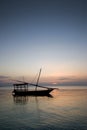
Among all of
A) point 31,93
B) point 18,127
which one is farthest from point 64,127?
point 31,93

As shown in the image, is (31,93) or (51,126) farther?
(31,93)

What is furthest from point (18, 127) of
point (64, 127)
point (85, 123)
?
point (85, 123)

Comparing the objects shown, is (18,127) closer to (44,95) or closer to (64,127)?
(64,127)

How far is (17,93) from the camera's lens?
90.8 m

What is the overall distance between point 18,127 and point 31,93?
65.0 metres

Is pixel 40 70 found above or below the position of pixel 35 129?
above

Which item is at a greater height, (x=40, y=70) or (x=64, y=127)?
(x=40, y=70)

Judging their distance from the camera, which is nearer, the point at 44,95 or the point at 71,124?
the point at 71,124

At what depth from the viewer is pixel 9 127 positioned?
26.3 metres

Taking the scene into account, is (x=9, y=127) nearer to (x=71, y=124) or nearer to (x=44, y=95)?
(x=71, y=124)

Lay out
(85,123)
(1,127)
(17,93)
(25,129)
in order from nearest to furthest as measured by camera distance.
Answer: (25,129), (1,127), (85,123), (17,93)

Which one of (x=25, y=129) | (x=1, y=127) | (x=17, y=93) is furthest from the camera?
(x=17, y=93)

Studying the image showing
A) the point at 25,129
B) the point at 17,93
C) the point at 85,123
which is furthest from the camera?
the point at 17,93

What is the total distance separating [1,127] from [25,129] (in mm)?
3684
